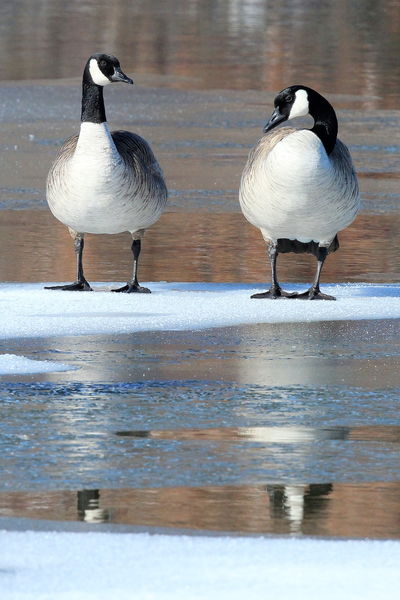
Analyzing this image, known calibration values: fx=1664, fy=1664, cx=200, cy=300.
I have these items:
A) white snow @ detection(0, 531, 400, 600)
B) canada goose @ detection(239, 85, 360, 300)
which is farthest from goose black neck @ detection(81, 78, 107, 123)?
white snow @ detection(0, 531, 400, 600)

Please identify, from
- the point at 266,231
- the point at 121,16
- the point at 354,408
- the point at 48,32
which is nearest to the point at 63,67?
the point at 48,32

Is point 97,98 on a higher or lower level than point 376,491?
higher

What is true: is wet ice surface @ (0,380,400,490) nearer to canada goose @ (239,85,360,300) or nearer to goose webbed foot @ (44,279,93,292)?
canada goose @ (239,85,360,300)

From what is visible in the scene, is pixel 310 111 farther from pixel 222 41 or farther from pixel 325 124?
pixel 222 41

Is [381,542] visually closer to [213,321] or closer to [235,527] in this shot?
[235,527]

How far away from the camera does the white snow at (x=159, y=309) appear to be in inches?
321

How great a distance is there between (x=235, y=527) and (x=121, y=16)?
34606 mm

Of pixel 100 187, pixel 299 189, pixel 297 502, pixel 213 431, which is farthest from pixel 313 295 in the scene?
pixel 297 502

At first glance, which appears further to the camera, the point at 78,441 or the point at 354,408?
the point at 354,408

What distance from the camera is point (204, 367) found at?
723cm

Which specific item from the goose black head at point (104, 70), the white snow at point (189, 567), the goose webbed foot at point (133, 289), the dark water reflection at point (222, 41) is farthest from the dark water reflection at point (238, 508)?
the dark water reflection at point (222, 41)

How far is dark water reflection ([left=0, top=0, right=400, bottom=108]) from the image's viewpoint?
23859 mm

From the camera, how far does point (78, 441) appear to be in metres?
5.81

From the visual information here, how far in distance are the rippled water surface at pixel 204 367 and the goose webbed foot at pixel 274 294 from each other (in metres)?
0.83
